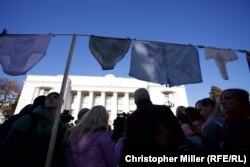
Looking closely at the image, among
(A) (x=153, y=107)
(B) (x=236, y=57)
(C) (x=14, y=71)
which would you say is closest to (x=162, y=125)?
(A) (x=153, y=107)

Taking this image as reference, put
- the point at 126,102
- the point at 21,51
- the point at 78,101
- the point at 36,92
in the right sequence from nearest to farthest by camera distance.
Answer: the point at 21,51, the point at 36,92, the point at 78,101, the point at 126,102

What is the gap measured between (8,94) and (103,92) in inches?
798

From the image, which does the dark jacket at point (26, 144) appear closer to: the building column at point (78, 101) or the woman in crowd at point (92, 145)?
the woman in crowd at point (92, 145)

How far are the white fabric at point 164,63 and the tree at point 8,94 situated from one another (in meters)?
37.0

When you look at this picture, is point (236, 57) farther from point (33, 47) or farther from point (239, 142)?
point (33, 47)

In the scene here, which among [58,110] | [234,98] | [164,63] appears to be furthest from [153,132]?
[164,63]

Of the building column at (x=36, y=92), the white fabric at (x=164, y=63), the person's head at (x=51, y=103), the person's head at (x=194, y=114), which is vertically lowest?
the person's head at (x=194, y=114)

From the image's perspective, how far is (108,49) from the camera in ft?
12.4

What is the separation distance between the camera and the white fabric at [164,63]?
3695 millimetres

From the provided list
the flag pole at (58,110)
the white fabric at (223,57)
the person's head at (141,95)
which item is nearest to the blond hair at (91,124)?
the flag pole at (58,110)

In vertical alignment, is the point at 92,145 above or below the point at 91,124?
below

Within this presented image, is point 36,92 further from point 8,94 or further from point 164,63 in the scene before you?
point 164,63

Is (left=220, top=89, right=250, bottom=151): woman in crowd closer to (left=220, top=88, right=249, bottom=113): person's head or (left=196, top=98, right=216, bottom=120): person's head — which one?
(left=220, top=88, right=249, bottom=113): person's head

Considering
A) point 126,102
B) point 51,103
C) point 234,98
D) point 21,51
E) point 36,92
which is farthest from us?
point 126,102
